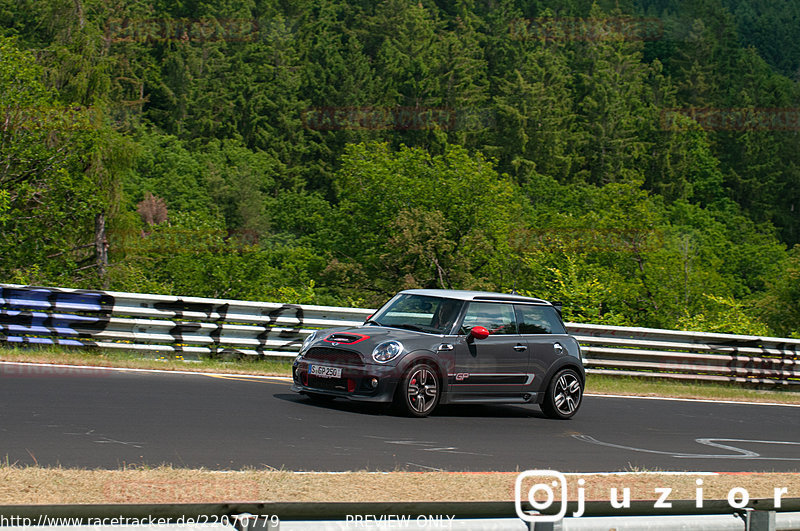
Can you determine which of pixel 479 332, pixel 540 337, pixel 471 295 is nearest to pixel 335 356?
pixel 479 332

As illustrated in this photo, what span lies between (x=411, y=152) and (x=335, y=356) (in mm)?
50455

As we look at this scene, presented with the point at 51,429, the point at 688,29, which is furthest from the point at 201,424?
the point at 688,29

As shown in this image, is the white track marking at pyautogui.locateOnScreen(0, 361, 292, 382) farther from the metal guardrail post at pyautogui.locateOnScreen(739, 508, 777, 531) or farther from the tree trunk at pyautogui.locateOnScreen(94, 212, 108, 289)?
the tree trunk at pyautogui.locateOnScreen(94, 212, 108, 289)

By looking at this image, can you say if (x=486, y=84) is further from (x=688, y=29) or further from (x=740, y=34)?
(x=740, y=34)

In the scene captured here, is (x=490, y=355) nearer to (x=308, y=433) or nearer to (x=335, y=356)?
(x=335, y=356)

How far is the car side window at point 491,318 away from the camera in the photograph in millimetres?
12625

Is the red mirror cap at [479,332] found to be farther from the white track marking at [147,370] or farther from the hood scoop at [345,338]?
the white track marking at [147,370]

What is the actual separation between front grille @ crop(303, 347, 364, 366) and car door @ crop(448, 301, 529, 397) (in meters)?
1.22

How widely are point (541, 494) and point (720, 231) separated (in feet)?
308

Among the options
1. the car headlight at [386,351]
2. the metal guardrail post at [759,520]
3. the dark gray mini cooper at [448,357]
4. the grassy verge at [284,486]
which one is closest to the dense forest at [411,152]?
the dark gray mini cooper at [448,357]

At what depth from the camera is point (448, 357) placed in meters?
12.0

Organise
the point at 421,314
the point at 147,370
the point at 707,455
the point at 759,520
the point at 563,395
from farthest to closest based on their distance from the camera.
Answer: the point at 147,370, the point at 563,395, the point at 421,314, the point at 707,455, the point at 759,520

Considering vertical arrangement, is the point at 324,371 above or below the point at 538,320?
below

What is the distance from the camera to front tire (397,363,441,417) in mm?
11634
